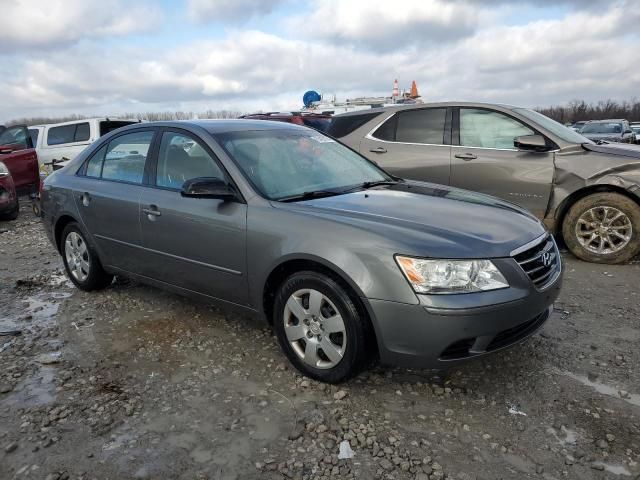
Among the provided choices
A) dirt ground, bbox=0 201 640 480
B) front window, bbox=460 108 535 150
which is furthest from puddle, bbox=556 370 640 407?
front window, bbox=460 108 535 150

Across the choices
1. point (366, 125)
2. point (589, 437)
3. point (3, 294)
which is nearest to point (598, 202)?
point (366, 125)

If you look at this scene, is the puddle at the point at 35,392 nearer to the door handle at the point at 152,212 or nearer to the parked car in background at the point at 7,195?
the door handle at the point at 152,212

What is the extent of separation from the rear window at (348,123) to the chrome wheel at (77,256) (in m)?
3.45

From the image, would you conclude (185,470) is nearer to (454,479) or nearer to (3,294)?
(454,479)

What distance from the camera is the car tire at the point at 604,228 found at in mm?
5285

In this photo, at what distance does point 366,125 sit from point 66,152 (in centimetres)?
743

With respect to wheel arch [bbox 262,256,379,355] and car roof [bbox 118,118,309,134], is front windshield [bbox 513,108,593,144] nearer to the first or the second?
car roof [bbox 118,118,309,134]

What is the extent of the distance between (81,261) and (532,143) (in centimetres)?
467

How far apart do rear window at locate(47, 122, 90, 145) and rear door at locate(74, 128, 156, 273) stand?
23.6ft

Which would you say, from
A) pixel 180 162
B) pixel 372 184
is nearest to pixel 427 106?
pixel 372 184

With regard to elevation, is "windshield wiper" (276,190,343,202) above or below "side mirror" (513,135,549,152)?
below

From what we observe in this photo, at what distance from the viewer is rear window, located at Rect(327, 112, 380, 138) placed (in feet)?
21.7

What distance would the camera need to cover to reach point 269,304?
10.8ft

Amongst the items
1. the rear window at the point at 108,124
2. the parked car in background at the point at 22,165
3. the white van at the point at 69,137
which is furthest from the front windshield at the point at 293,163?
the rear window at the point at 108,124
